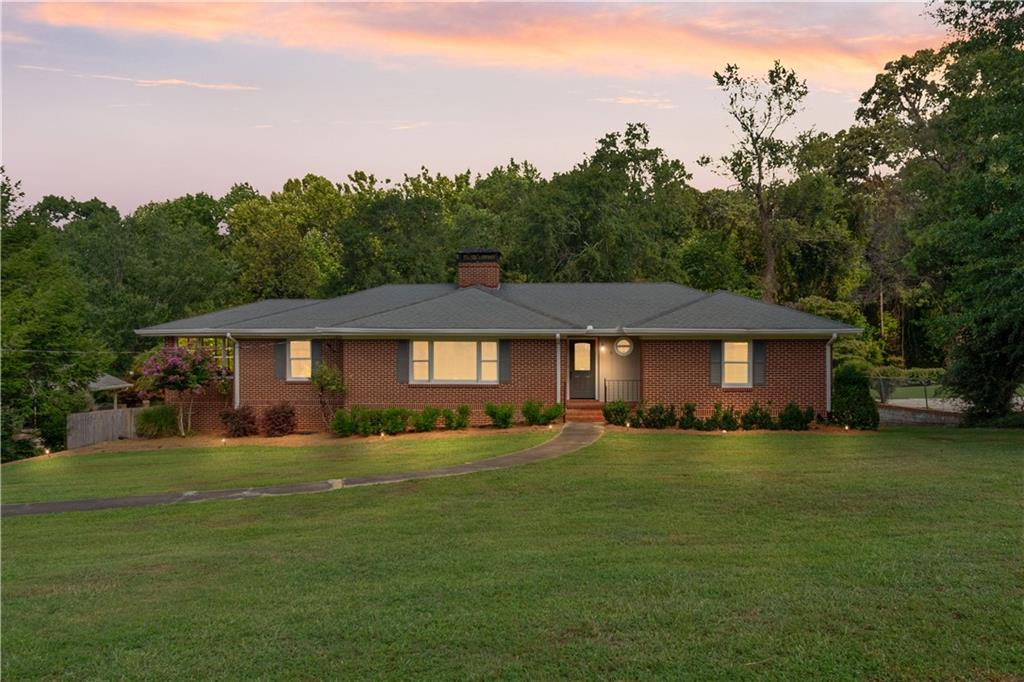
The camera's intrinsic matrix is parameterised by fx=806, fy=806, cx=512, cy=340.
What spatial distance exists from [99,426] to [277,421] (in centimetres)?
641

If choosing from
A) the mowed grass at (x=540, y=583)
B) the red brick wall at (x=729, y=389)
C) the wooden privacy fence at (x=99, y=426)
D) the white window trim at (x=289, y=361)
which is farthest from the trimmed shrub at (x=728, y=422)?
the wooden privacy fence at (x=99, y=426)

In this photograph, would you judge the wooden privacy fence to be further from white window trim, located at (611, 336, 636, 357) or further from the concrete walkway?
white window trim, located at (611, 336, 636, 357)

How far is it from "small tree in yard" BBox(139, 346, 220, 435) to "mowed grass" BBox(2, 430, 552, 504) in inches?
120

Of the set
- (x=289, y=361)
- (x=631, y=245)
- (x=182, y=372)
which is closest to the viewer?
(x=182, y=372)

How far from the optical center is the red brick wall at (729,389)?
23.2 m

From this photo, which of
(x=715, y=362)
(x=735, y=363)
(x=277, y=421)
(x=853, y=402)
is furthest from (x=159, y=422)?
(x=853, y=402)

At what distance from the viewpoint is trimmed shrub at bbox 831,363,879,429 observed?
22.1 metres

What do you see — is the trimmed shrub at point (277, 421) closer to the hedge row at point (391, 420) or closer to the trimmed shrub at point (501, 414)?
the hedge row at point (391, 420)

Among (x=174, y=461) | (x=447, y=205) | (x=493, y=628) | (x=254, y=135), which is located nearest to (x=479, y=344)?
(x=174, y=461)

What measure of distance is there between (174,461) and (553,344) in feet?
34.7

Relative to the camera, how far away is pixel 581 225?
40.4m

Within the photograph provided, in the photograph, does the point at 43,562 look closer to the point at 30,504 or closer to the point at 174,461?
the point at 30,504

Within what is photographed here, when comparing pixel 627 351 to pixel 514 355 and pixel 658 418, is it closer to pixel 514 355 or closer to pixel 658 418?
pixel 658 418

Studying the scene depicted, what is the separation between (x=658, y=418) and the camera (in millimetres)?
22328
